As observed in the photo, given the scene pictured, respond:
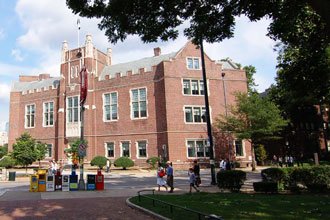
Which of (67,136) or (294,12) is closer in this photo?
(294,12)

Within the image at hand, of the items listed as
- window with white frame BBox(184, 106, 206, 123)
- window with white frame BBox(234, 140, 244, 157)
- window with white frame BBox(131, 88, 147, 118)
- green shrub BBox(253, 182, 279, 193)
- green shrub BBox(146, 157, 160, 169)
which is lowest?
green shrub BBox(253, 182, 279, 193)

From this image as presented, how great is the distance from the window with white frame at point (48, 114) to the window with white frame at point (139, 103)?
13.6m

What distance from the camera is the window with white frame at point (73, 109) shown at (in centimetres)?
4597

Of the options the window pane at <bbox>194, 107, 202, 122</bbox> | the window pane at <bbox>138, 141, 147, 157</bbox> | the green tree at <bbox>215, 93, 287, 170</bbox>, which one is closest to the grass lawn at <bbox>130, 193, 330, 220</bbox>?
the green tree at <bbox>215, 93, 287, 170</bbox>

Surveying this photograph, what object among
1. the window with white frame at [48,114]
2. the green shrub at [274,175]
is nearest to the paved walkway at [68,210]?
the green shrub at [274,175]

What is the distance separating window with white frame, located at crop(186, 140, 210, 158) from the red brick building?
117 millimetres

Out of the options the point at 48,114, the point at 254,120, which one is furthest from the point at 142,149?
the point at 48,114

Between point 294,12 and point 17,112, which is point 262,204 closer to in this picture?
point 294,12

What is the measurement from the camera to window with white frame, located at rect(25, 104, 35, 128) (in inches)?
2036

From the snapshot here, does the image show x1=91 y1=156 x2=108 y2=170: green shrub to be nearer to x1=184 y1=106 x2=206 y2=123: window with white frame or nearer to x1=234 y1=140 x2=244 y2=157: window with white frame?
x1=184 y1=106 x2=206 y2=123: window with white frame

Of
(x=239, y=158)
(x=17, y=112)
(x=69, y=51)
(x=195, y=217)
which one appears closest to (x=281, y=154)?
(x=239, y=158)

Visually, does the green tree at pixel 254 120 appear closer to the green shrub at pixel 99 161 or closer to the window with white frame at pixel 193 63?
the window with white frame at pixel 193 63

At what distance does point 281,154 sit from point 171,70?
23522 mm

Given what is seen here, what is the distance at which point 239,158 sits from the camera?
42.2m
